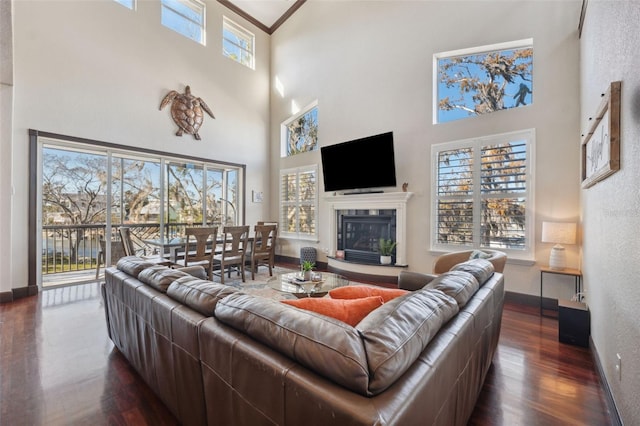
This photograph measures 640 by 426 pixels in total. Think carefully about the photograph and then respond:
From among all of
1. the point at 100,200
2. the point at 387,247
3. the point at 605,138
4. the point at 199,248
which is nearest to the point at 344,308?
the point at 605,138

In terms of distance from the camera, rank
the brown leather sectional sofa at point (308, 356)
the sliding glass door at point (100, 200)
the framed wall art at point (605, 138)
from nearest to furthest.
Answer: the brown leather sectional sofa at point (308, 356) < the framed wall art at point (605, 138) < the sliding glass door at point (100, 200)

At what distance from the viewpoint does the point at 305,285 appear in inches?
122

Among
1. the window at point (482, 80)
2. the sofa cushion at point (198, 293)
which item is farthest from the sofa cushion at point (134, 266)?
the window at point (482, 80)

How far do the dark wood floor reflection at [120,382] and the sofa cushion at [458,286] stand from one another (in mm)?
780

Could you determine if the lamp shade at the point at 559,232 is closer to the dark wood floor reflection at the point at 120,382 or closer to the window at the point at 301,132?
the dark wood floor reflection at the point at 120,382

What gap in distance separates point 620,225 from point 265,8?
7731mm

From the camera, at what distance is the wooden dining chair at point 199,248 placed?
412 cm

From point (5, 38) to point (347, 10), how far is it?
5329 mm

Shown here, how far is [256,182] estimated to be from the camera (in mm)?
7031

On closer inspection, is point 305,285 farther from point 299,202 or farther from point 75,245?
point 75,245

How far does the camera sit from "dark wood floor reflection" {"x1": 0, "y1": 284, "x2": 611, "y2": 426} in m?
1.69

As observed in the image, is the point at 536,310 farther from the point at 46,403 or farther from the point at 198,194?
the point at 198,194

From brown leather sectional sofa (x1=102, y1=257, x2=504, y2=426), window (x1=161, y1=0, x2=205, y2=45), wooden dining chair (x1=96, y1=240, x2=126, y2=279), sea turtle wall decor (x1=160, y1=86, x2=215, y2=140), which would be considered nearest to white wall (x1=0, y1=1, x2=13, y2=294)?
wooden dining chair (x1=96, y1=240, x2=126, y2=279)

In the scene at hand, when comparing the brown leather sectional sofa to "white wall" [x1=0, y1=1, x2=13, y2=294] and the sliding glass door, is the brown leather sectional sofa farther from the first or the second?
the sliding glass door
